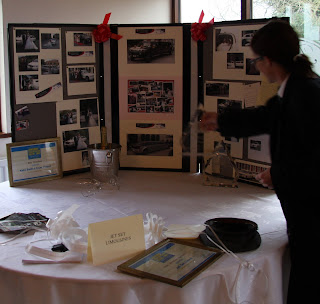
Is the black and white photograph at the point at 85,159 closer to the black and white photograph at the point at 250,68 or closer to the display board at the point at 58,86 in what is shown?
the display board at the point at 58,86

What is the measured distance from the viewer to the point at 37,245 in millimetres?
1378

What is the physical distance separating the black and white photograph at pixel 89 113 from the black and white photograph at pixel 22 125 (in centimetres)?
27

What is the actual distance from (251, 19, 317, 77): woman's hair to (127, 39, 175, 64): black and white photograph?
3.02 ft

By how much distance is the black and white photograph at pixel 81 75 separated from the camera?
2180 millimetres

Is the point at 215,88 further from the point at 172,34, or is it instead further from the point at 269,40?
the point at 269,40

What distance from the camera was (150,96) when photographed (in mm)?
2268

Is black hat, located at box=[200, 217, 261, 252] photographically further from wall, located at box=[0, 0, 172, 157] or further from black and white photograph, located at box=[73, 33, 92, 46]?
wall, located at box=[0, 0, 172, 157]

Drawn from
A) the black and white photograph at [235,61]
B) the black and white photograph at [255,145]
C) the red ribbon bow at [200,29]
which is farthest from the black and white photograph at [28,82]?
the black and white photograph at [255,145]

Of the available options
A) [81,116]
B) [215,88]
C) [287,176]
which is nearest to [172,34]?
[215,88]

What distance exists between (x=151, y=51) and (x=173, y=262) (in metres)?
1.26

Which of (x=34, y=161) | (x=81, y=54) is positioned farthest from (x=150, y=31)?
(x=34, y=161)

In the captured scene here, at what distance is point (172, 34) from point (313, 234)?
1267 mm

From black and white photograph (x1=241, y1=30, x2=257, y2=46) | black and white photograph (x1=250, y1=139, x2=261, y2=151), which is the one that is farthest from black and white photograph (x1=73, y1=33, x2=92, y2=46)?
black and white photograph (x1=250, y1=139, x2=261, y2=151)

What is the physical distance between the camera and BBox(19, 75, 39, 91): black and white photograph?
2.05 metres
